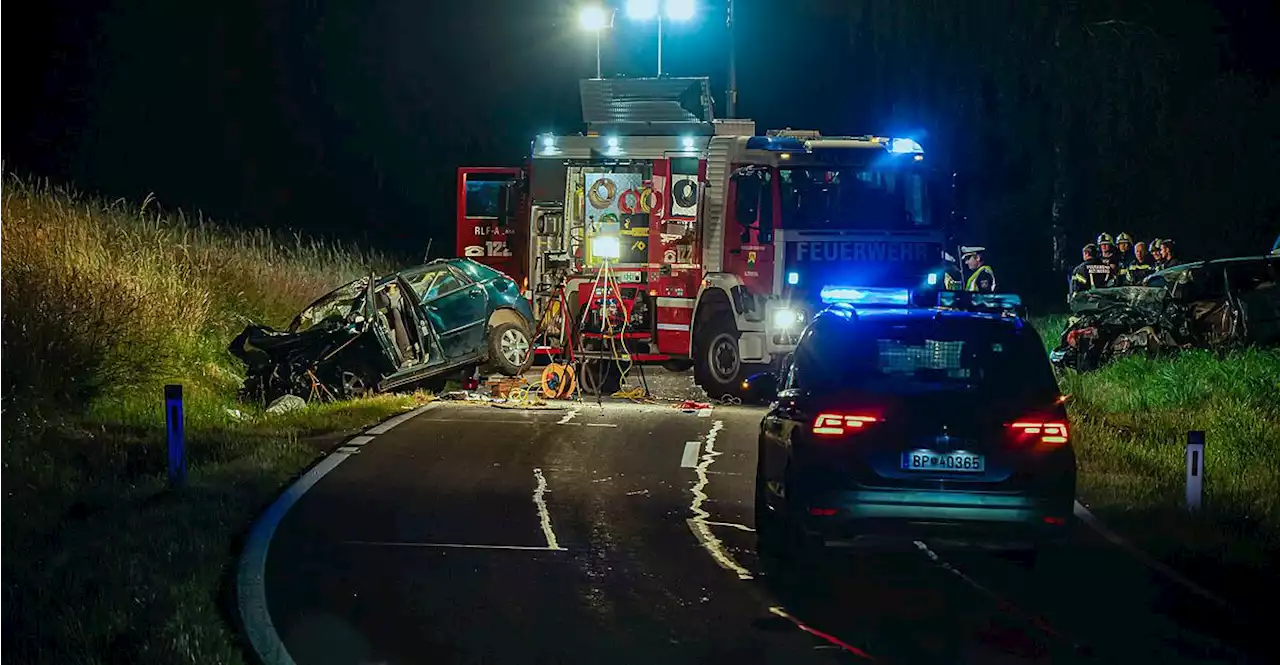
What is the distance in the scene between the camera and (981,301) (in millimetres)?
10484

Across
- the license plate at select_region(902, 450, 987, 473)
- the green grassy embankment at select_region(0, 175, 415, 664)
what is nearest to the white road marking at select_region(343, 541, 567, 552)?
the green grassy embankment at select_region(0, 175, 415, 664)

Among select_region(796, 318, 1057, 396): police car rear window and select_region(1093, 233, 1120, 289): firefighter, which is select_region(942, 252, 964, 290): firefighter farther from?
select_region(796, 318, 1057, 396): police car rear window

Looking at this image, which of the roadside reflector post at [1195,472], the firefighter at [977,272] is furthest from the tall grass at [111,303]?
the roadside reflector post at [1195,472]

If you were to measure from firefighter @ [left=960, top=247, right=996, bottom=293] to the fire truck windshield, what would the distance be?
40.3 inches

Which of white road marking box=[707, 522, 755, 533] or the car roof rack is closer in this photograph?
the car roof rack

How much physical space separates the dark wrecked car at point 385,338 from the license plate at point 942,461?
37.1 feet

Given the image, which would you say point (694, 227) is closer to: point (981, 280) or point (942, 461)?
point (981, 280)

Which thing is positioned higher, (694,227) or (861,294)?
(694,227)

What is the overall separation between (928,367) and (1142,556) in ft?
6.56

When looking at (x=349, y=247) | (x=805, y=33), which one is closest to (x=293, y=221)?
(x=349, y=247)

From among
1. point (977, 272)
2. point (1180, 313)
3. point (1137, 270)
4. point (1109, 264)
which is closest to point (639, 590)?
point (977, 272)

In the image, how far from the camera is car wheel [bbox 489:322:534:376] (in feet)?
67.7

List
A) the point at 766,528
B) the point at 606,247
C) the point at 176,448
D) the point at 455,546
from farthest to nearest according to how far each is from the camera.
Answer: the point at 606,247 → the point at 176,448 → the point at 455,546 → the point at 766,528

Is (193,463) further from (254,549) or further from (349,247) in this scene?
(349,247)
